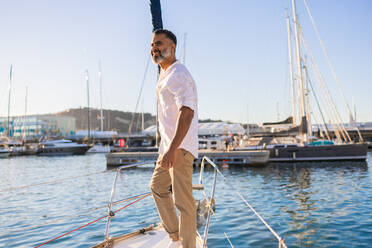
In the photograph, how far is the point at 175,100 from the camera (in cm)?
254

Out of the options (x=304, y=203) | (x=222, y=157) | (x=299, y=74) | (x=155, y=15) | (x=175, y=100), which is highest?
(x=299, y=74)

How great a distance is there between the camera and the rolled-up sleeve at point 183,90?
2.41 meters

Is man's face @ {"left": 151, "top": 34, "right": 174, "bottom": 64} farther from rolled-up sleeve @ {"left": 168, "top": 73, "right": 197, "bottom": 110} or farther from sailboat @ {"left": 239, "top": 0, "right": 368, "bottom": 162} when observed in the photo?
sailboat @ {"left": 239, "top": 0, "right": 368, "bottom": 162}

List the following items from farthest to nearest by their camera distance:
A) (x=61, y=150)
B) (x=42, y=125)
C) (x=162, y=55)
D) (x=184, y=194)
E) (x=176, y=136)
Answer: (x=42, y=125) < (x=61, y=150) < (x=162, y=55) < (x=184, y=194) < (x=176, y=136)

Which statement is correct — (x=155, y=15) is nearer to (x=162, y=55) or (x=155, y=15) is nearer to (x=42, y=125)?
(x=162, y=55)

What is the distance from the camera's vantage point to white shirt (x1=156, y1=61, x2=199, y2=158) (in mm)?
2430

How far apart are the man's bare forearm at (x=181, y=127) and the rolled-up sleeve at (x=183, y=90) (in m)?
0.05

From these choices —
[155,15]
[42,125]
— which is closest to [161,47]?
[155,15]

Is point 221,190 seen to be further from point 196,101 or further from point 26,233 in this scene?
point 196,101

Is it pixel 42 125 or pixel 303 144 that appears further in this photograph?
pixel 42 125

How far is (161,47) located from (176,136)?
2.96 ft

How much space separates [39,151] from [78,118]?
357ft

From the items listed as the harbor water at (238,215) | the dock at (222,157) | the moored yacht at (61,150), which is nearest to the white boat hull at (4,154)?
the moored yacht at (61,150)

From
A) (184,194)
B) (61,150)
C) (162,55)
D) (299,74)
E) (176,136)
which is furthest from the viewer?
(61,150)
